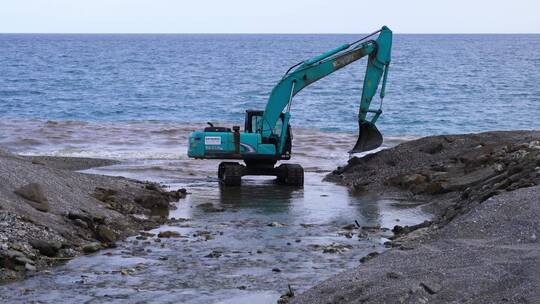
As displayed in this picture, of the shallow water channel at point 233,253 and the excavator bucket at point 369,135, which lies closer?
the shallow water channel at point 233,253

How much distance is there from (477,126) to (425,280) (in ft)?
116

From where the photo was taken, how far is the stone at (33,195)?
15.6m

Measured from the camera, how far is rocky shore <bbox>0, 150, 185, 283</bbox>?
13.9 metres

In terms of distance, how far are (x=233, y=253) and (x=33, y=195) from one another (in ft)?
11.1

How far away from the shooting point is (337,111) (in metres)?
51.7

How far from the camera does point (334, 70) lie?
23.9 m

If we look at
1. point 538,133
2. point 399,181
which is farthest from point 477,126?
point 399,181

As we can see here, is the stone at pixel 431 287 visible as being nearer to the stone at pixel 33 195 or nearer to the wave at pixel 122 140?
the stone at pixel 33 195

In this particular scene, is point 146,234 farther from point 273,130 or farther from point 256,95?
point 256,95

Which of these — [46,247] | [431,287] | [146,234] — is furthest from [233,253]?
[431,287]

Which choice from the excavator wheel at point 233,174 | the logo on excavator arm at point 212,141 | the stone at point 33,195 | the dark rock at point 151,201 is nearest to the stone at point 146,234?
the stone at point 33,195

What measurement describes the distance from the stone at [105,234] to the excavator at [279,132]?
7309 mm

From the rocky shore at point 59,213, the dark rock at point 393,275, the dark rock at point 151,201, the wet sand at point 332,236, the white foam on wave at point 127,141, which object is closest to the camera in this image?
the dark rock at point 393,275

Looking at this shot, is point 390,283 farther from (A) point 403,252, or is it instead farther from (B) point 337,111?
(B) point 337,111
